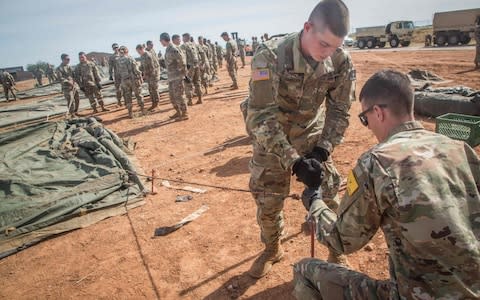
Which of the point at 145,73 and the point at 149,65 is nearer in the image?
the point at 149,65

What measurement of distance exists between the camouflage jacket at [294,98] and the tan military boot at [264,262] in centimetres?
103

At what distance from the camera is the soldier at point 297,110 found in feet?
7.63

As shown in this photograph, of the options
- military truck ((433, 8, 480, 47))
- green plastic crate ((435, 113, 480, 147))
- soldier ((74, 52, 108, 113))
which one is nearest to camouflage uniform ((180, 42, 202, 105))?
soldier ((74, 52, 108, 113))

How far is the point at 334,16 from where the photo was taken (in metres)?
2.20

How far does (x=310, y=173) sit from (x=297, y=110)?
0.78 meters

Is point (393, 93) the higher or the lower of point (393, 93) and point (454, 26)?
the lower

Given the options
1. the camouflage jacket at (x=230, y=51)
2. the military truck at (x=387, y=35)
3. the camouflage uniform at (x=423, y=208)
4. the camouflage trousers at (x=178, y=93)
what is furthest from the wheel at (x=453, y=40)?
the camouflage uniform at (x=423, y=208)

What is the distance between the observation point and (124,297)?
317cm

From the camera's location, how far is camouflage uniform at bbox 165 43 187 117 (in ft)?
32.2

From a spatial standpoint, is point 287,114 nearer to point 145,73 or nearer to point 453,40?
point 145,73

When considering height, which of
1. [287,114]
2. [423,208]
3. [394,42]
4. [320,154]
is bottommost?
[320,154]

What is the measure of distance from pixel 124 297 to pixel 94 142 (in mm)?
3647

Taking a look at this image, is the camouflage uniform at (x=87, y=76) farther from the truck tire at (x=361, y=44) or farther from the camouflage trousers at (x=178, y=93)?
the truck tire at (x=361, y=44)

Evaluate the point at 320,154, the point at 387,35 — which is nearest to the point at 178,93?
the point at 320,154
